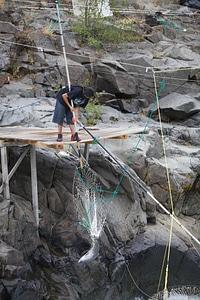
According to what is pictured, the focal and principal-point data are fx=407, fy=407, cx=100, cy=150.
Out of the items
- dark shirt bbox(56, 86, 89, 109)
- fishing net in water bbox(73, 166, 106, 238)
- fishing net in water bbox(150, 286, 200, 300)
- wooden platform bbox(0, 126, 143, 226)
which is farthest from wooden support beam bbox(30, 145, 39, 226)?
fishing net in water bbox(150, 286, 200, 300)

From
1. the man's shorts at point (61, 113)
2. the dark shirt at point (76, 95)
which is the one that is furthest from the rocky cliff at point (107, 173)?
the man's shorts at point (61, 113)

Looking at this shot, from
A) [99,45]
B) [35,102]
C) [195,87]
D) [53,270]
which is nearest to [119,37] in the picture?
[99,45]

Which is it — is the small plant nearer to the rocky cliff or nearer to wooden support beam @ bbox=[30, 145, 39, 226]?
the rocky cliff

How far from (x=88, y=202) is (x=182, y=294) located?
268cm

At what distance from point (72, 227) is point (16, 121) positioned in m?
3.67

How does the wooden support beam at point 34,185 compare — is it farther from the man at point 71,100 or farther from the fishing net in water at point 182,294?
the fishing net in water at point 182,294

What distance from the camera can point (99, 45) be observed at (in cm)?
1675

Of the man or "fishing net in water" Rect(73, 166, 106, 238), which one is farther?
"fishing net in water" Rect(73, 166, 106, 238)

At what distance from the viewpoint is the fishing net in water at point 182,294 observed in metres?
8.04

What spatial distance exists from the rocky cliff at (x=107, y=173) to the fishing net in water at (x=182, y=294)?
11.3 inches

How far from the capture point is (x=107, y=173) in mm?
10586

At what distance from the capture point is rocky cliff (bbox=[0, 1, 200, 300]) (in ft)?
27.6

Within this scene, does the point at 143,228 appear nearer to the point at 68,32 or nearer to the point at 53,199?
the point at 53,199

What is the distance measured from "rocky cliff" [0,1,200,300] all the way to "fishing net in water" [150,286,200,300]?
0.94 ft
